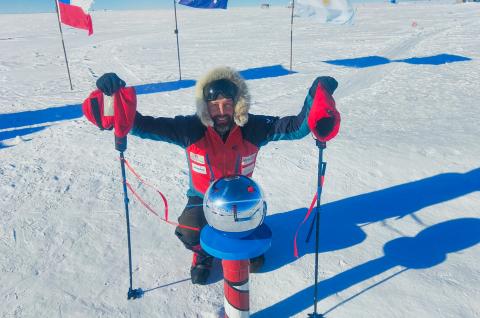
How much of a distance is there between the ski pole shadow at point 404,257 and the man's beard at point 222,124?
3.79ft

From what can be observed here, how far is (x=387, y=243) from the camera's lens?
2.80 meters

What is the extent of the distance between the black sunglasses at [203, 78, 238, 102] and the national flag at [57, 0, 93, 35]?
273 inches

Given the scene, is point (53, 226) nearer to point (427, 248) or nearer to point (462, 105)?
point (427, 248)

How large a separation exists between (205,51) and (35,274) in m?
13.1

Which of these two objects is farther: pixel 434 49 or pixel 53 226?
pixel 434 49

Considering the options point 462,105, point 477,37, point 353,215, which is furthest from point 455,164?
point 477,37

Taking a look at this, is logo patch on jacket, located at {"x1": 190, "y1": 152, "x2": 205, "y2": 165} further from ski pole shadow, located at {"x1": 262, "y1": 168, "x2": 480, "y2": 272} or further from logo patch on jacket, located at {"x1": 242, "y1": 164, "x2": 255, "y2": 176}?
ski pole shadow, located at {"x1": 262, "y1": 168, "x2": 480, "y2": 272}

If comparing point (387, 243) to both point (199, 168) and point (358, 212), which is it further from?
point (199, 168)

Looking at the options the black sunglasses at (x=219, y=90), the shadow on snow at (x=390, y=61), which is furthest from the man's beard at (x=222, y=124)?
the shadow on snow at (x=390, y=61)

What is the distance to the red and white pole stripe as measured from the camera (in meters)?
1.82

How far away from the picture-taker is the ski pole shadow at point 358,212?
2.82 meters

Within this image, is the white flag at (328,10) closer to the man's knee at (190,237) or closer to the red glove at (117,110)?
the man's knee at (190,237)

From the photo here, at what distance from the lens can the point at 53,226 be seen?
10.0 feet

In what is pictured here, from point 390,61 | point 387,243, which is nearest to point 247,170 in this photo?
point 387,243
